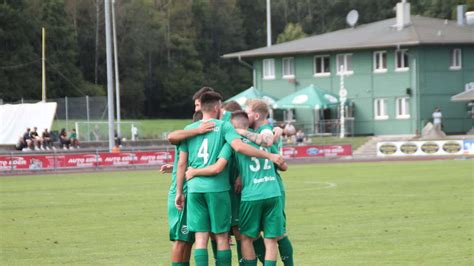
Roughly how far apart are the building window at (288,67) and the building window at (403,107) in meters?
9.40

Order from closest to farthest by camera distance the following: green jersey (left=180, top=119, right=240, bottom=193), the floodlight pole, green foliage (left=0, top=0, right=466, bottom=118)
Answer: green jersey (left=180, top=119, right=240, bottom=193)
the floodlight pole
green foliage (left=0, top=0, right=466, bottom=118)

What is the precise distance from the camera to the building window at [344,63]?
69.0 metres

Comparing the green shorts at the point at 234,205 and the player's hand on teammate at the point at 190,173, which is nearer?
the player's hand on teammate at the point at 190,173

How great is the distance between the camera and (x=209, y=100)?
1072cm

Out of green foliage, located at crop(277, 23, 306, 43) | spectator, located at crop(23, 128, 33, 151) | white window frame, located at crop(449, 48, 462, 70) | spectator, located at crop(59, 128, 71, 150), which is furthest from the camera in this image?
green foliage, located at crop(277, 23, 306, 43)

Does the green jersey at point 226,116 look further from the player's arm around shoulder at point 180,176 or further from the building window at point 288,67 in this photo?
the building window at point 288,67

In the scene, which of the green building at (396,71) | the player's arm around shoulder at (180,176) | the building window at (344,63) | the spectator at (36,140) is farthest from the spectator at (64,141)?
the player's arm around shoulder at (180,176)

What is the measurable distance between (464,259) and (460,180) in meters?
17.4

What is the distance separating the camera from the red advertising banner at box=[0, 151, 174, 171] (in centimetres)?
4175

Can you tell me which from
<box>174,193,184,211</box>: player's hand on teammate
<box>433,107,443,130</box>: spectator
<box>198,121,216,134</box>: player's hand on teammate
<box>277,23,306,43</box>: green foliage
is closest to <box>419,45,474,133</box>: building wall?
<box>433,107,443,130</box>: spectator

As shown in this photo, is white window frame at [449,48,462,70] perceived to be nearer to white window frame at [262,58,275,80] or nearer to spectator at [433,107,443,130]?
spectator at [433,107,443,130]

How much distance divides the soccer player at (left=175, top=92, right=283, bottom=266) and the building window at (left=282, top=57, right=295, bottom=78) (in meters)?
61.8

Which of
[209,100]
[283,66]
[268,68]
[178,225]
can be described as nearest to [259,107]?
[209,100]

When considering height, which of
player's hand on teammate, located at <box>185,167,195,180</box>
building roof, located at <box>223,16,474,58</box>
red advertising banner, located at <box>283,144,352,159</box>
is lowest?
red advertising banner, located at <box>283,144,352,159</box>
